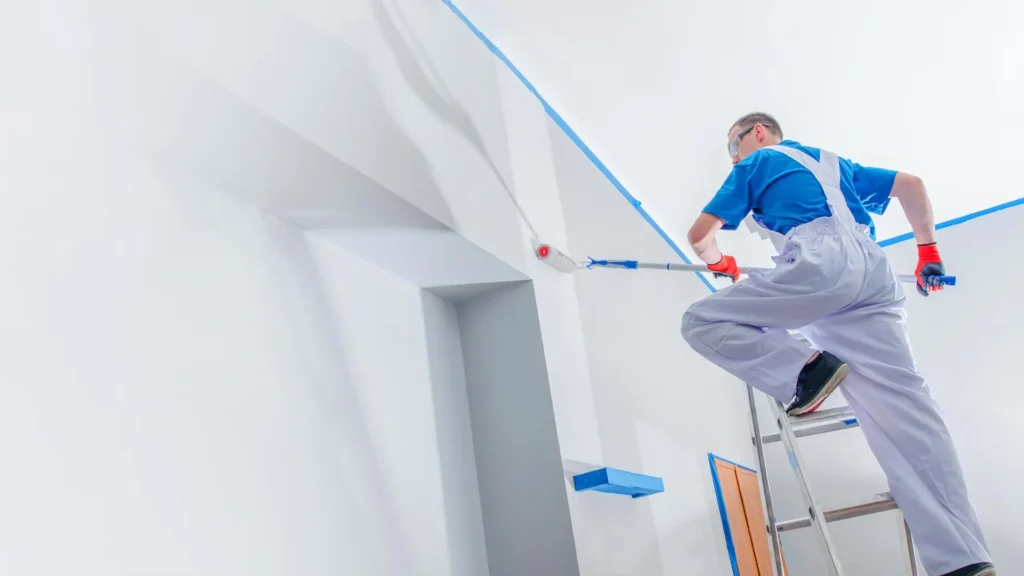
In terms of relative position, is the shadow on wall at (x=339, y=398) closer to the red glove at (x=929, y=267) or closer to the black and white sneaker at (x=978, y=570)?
the black and white sneaker at (x=978, y=570)

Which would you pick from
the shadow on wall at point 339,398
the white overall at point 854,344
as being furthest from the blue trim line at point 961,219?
the shadow on wall at point 339,398

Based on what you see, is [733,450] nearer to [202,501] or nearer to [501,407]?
[501,407]

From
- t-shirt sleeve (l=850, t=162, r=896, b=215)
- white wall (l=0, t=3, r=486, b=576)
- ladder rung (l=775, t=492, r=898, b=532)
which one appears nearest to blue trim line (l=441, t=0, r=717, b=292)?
white wall (l=0, t=3, r=486, b=576)

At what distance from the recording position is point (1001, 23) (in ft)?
8.64

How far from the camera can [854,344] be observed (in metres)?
1.85

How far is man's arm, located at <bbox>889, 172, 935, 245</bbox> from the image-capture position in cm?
211

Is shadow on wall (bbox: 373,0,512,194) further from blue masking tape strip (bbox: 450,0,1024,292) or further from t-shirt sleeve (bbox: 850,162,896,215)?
t-shirt sleeve (bbox: 850,162,896,215)

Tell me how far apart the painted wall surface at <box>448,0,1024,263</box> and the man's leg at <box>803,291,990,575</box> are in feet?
3.82

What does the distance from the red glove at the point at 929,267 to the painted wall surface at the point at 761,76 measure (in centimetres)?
89

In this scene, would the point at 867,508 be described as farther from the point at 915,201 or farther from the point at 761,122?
the point at 761,122

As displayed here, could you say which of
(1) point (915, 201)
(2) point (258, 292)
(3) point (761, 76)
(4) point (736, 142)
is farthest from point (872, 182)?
A: (2) point (258, 292)

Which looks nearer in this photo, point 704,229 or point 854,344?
point 854,344

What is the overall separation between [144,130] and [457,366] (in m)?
1.13

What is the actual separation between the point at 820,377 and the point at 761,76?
1437 mm
